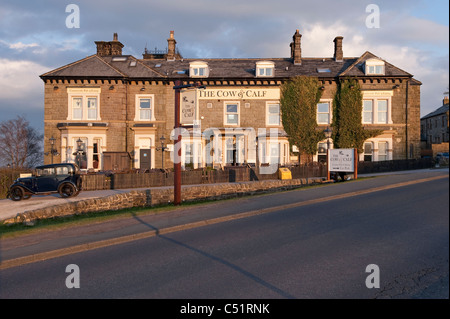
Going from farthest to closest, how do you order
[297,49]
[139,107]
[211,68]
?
[297,49] < [211,68] < [139,107]

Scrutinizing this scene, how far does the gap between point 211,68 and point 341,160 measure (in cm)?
1712

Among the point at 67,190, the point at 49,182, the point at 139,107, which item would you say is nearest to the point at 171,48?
the point at 139,107

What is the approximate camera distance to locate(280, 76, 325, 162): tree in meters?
31.0

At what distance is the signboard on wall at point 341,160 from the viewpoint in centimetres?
2083

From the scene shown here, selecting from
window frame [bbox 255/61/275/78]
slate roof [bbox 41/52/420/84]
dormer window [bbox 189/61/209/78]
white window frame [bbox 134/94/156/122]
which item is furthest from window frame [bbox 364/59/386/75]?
white window frame [bbox 134/94/156/122]

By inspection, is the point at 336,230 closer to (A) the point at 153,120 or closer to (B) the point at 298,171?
(B) the point at 298,171

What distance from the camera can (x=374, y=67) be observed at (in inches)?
1243

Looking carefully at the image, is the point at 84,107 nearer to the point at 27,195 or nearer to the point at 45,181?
the point at 45,181

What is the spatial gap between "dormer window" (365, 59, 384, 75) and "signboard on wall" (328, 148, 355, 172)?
542 inches

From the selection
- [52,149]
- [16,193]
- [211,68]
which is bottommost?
[16,193]

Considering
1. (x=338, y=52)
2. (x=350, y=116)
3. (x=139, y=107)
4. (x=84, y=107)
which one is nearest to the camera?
(x=84, y=107)

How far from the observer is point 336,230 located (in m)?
9.18

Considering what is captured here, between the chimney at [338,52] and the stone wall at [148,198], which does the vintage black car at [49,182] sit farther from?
the chimney at [338,52]
